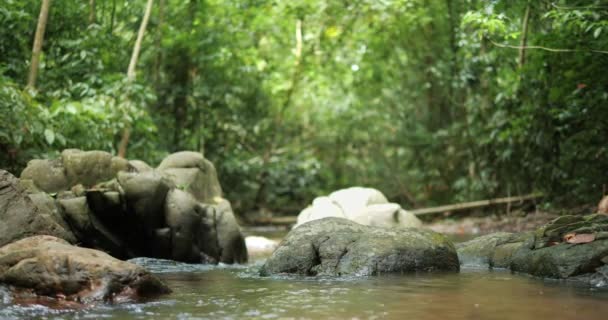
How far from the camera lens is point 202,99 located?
1861 cm

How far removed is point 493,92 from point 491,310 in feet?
37.6

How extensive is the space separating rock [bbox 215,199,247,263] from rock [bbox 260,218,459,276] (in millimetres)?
1970

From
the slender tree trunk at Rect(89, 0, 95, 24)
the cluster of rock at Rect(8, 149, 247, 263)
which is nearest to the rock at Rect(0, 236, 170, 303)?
the cluster of rock at Rect(8, 149, 247, 263)

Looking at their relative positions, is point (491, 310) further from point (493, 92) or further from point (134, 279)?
point (493, 92)

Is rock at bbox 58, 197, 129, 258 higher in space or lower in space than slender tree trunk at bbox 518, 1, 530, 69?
lower

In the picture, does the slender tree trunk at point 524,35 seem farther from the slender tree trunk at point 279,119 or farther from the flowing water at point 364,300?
the slender tree trunk at point 279,119

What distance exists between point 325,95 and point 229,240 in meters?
13.1

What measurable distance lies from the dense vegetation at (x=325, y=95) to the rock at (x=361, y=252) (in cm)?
290

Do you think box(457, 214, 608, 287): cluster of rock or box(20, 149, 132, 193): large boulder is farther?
box(20, 149, 132, 193): large boulder

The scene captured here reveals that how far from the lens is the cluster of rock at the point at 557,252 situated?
610cm

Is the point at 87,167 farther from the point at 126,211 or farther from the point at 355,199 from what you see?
the point at 355,199

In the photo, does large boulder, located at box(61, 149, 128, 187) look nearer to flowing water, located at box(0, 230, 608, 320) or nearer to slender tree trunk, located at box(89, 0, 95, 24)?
flowing water, located at box(0, 230, 608, 320)

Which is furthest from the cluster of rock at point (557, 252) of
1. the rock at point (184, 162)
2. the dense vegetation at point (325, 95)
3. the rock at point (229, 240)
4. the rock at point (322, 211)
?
the rock at point (322, 211)

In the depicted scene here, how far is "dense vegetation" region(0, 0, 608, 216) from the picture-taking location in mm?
10867
